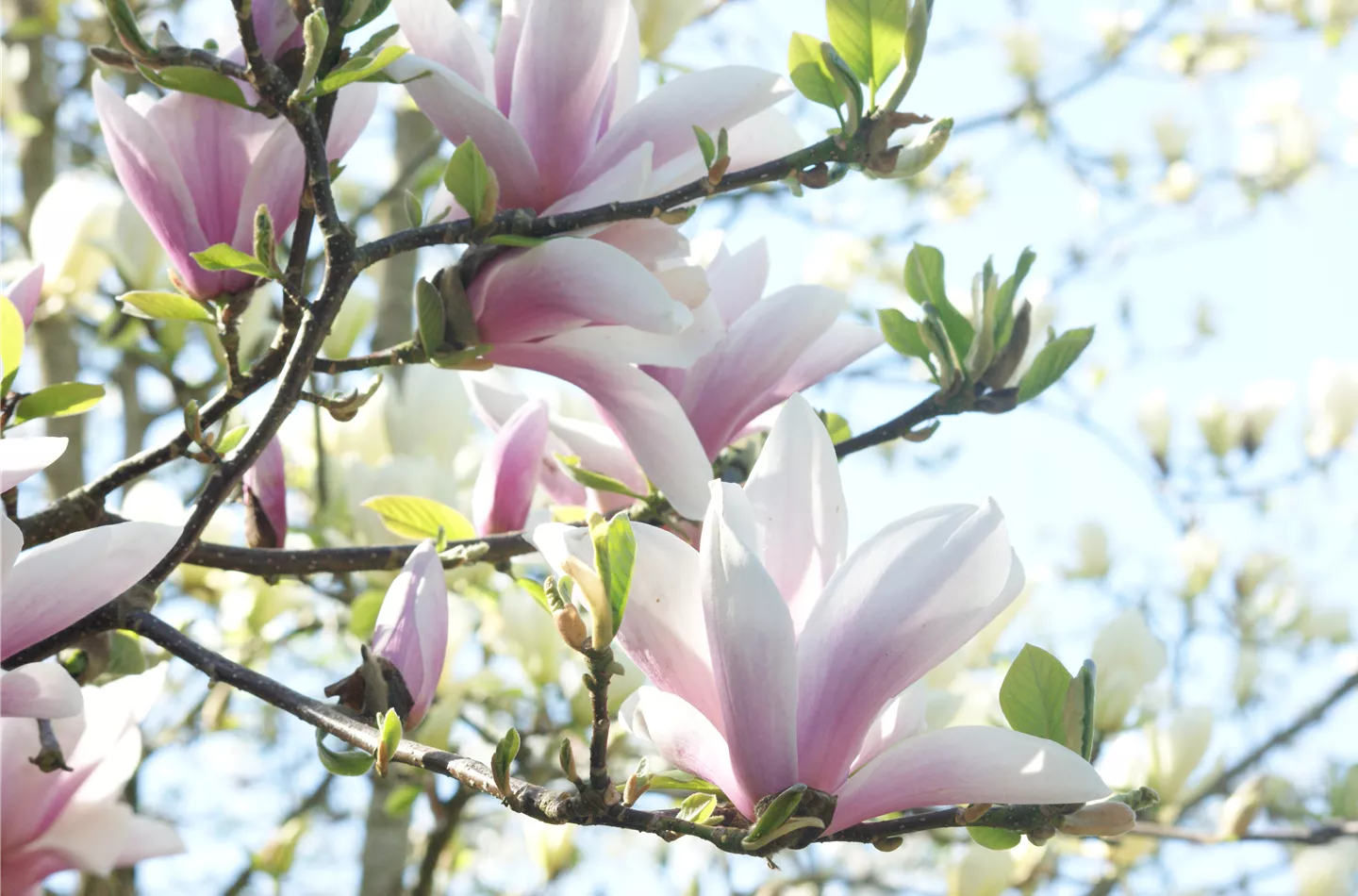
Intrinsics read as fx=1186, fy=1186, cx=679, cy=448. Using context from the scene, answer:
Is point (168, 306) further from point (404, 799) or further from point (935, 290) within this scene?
point (404, 799)

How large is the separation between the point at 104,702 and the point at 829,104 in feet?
1.36

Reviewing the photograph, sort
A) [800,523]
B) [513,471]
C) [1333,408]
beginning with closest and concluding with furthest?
[800,523], [513,471], [1333,408]

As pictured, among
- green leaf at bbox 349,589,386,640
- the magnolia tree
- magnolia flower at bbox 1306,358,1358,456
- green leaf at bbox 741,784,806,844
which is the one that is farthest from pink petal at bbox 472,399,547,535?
magnolia flower at bbox 1306,358,1358,456

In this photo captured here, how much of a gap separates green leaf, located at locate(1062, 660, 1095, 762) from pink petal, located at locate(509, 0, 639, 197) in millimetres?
289

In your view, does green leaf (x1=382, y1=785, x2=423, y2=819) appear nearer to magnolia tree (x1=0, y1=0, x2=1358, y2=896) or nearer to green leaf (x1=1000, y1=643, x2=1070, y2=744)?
magnolia tree (x1=0, y1=0, x2=1358, y2=896)

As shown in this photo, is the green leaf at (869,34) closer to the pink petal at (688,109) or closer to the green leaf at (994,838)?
the pink petal at (688,109)

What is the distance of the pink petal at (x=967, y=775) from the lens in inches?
15.0

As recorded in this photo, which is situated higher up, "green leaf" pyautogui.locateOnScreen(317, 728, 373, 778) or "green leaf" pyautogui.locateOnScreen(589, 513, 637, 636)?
"green leaf" pyautogui.locateOnScreen(589, 513, 637, 636)

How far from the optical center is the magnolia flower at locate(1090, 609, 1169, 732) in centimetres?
114

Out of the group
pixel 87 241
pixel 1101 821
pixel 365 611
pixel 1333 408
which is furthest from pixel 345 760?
pixel 1333 408

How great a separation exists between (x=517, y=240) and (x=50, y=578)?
0.70 feet

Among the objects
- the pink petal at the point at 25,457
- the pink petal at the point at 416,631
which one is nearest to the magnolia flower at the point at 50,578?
the pink petal at the point at 25,457

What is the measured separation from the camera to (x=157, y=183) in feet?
1.78

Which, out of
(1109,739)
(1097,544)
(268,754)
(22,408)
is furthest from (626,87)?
(268,754)
